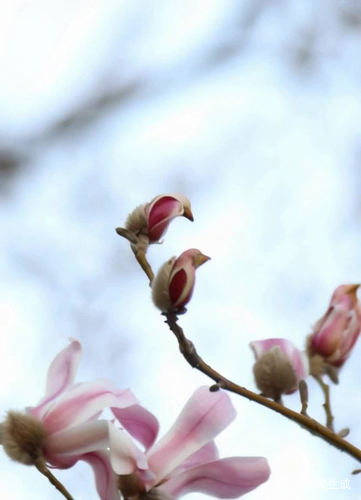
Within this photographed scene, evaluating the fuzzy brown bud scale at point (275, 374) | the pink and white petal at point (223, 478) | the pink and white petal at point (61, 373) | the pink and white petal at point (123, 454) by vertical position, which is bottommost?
the pink and white petal at point (223, 478)

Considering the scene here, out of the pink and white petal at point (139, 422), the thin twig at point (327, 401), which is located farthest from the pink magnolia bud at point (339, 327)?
the pink and white petal at point (139, 422)

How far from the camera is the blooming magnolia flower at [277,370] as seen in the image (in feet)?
2.30

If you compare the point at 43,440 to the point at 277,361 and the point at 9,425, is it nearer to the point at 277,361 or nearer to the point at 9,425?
the point at 9,425

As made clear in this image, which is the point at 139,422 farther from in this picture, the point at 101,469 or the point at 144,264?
the point at 144,264

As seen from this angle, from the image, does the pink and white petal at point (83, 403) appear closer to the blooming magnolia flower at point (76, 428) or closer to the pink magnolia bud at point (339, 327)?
the blooming magnolia flower at point (76, 428)

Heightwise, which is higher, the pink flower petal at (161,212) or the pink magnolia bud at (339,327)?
the pink flower petal at (161,212)

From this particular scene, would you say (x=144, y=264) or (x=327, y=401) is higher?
(x=144, y=264)

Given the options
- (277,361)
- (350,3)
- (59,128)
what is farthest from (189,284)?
(350,3)

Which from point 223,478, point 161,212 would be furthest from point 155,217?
point 223,478

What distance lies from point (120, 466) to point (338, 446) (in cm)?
14

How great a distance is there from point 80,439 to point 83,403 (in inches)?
1.0

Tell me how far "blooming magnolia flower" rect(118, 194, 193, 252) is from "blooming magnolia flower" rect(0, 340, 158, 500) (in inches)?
6.8

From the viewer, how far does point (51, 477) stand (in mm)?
647

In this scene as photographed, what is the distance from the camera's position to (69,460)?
697 millimetres
